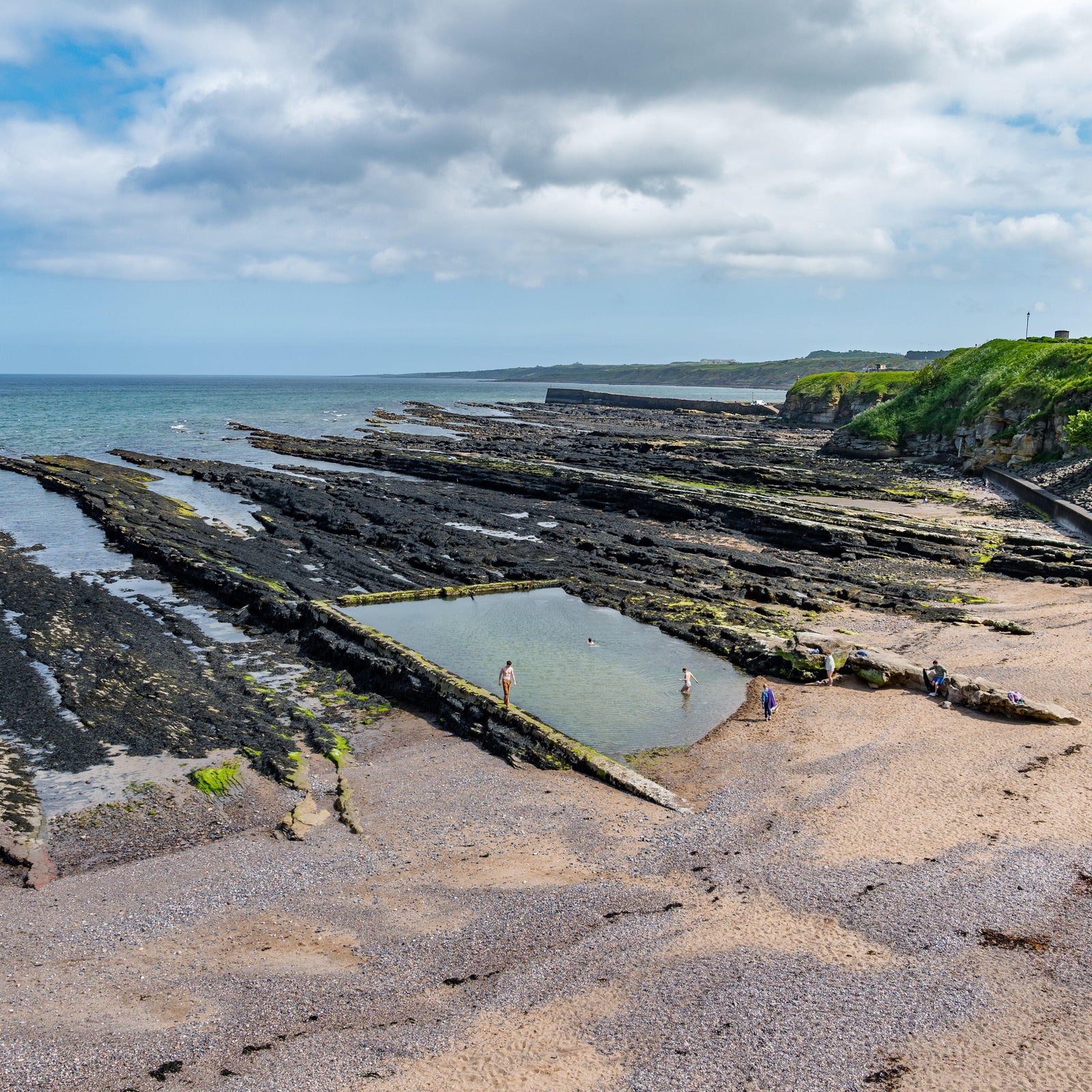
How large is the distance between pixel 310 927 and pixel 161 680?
1209 centimetres

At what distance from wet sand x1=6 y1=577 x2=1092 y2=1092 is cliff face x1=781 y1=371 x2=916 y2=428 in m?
90.7

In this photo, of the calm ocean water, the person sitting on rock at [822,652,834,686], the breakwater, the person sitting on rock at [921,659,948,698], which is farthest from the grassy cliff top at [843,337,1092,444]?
the calm ocean water

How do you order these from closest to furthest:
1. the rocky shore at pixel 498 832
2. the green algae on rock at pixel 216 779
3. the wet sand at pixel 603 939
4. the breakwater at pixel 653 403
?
the wet sand at pixel 603 939
the rocky shore at pixel 498 832
the green algae on rock at pixel 216 779
the breakwater at pixel 653 403

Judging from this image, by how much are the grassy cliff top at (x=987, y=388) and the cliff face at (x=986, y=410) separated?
0.07m

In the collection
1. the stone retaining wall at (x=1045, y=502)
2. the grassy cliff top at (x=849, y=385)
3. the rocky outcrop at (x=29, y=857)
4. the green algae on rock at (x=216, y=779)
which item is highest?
the grassy cliff top at (x=849, y=385)

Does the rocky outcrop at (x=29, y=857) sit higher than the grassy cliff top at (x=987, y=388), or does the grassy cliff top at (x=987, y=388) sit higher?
the grassy cliff top at (x=987, y=388)

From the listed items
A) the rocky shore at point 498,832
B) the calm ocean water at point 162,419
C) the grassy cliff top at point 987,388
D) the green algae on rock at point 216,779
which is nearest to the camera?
the rocky shore at point 498,832

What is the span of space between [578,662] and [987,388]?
55475mm

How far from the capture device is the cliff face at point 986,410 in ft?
175

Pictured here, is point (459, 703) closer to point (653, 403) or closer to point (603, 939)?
point (603, 939)

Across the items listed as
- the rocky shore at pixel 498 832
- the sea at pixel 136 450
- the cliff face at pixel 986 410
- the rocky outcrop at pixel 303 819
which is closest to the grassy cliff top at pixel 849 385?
the cliff face at pixel 986 410

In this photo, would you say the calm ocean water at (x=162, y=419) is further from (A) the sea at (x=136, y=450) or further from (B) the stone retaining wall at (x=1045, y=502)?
(B) the stone retaining wall at (x=1045, y=502)

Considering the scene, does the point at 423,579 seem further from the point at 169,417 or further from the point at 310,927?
the point at 169,417

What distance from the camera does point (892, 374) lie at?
101 meters
